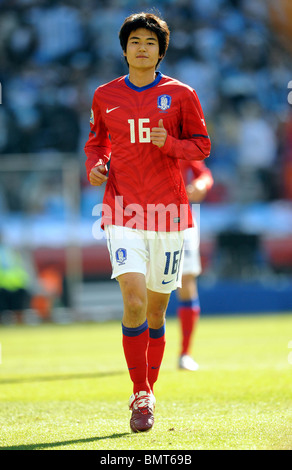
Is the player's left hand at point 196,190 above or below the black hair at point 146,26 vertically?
A: below

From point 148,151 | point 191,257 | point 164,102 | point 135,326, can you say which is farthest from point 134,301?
point 191,257

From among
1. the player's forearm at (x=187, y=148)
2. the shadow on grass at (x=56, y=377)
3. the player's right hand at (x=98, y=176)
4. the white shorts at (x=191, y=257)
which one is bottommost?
the shadow on grass at (x=56, y=377)

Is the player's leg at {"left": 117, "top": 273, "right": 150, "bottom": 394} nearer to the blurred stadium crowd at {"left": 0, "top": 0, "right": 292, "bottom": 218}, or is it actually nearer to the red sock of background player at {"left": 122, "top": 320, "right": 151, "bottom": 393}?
the red sock of background player at {"left": 122, "top": 320, "right": 151, "bottom": 393}

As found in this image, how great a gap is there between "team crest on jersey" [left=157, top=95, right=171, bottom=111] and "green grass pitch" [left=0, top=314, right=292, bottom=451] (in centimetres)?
184

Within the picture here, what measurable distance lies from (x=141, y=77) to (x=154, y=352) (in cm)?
172

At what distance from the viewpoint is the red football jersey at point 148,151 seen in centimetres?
464

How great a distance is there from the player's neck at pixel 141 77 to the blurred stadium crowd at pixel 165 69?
42.5 feet

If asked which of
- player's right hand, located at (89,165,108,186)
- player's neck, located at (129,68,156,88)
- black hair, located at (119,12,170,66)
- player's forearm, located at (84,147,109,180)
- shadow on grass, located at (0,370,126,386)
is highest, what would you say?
black hair, located at (119,12,170,66)

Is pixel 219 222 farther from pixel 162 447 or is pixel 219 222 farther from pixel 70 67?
pixel 162 447

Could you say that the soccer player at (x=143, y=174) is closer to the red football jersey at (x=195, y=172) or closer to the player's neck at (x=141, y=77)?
the player's neck at (x=141, y=77)

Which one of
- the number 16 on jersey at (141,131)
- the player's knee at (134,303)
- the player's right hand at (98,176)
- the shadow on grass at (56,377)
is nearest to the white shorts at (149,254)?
the player's knee at (134,303)

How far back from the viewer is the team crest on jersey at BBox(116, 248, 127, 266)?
14.9 ft

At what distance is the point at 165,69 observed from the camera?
64.9ft

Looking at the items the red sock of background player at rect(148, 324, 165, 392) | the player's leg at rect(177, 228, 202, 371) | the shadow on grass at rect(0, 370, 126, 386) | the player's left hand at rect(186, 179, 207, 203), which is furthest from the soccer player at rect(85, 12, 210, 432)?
the player's leg at rect(177, 228, 202, 371)
